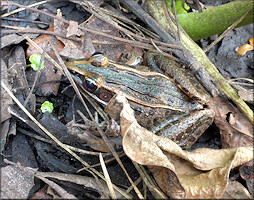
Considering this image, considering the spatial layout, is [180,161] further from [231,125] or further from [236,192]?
[231,125]

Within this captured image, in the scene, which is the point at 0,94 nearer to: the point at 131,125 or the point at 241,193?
the point at 131,125

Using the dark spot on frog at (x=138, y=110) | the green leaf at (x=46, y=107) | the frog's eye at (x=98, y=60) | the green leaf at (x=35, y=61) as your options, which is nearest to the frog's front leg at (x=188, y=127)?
the dark spot on frog at (x=138, y=110)

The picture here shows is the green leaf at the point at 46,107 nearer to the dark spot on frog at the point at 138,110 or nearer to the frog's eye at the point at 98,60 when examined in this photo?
the frog's eye at the point at 98,60

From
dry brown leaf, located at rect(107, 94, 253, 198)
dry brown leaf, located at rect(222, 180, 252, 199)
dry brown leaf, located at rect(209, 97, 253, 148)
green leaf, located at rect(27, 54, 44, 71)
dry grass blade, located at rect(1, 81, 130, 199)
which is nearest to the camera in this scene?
dry brown leaf, located at rect(107, 94, 253, 198)

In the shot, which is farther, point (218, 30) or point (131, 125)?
Answer: point (218, 30)

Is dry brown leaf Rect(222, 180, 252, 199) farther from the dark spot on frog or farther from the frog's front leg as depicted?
the dark spot on frog

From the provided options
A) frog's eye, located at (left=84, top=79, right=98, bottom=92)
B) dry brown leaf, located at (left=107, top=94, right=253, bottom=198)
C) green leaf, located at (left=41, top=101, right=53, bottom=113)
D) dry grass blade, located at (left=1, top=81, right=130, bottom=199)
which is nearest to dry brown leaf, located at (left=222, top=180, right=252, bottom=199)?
dry brown leaf, located at (left=107, top=94, right=253, bottom=198)

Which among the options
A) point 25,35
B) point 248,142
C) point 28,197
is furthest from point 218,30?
point 28,197
